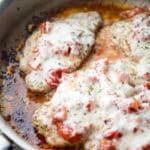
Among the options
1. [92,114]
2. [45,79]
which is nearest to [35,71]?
[45,79]

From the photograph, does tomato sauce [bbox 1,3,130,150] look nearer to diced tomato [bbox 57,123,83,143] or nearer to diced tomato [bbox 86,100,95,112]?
diced tomato [bbox 57,123,83,143]

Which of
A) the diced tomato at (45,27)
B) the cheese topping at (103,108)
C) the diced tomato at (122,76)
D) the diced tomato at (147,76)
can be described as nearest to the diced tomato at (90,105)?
the cheese topping at (103,108)

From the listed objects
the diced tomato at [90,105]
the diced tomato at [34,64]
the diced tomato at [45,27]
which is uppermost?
the diced tomato at [45,27]

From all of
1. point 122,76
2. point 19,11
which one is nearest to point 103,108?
point 122,76

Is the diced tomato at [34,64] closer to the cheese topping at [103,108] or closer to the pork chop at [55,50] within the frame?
the pork chop at [55,50]

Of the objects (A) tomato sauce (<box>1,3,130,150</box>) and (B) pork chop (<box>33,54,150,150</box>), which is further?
(A) tomato sauce (<box>1,3,130,150</box>)

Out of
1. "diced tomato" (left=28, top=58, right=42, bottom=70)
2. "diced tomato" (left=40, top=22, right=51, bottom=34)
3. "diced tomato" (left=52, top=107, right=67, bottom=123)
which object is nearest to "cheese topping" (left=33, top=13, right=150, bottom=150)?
"diced tomato" (left=52, top=107, right=67, bottom=123)
